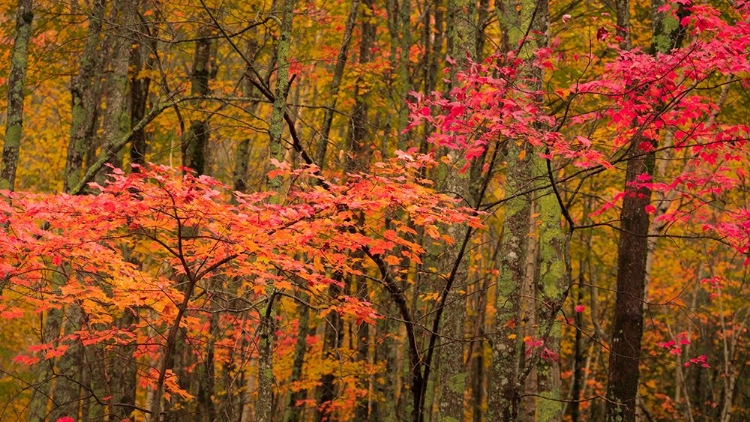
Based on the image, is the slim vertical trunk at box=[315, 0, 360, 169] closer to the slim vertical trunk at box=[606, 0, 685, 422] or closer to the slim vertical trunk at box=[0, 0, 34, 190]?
the slim vertical trunk at box=[0, 0, 34, 190]

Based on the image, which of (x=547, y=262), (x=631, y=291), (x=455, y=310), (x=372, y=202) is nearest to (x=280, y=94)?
(x=372, y=202)

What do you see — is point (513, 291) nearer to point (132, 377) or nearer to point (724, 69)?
point (724, 69)

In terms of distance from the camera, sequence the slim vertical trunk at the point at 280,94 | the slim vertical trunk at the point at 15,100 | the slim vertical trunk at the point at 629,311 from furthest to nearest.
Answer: the slim vertical trunk at the point at 15,100, the slim vertical trunk at the point at 629,311, the slim vertical trunk at the point at 280,94

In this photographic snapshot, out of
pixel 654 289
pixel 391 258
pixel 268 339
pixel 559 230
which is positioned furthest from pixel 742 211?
pixel 654 289

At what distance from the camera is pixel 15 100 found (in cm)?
817

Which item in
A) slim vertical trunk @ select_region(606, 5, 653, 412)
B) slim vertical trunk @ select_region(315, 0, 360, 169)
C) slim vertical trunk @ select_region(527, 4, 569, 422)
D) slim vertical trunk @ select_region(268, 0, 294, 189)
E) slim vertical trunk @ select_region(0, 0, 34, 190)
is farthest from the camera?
slim vertical trunk @ select_region(315, 0, 360, 169)

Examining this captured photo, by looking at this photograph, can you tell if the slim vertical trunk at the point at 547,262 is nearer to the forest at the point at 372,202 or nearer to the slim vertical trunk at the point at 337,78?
the forest at the point at 372,202

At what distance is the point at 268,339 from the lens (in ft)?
21.3

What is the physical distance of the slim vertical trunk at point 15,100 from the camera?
8.07 meters

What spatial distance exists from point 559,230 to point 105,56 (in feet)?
30.7

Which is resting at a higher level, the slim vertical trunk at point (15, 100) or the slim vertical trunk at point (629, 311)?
the slim vertical trunk at point (15, 100)

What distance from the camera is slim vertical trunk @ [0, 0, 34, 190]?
8070 millimetres

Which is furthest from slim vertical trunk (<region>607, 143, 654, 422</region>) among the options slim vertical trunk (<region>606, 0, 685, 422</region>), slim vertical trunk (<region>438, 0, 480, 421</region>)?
slim vertical trunk (<region>438, 0, 480, 421</region>)

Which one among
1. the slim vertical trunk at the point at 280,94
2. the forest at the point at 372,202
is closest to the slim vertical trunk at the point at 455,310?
the forest at the point at 372,202
